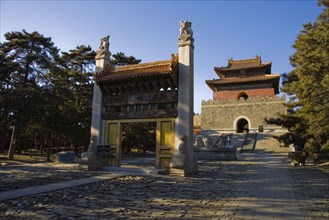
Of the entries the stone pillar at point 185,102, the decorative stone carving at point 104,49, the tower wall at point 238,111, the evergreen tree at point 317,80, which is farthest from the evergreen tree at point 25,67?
the tower wall at point 238,111

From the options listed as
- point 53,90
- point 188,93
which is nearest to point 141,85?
point 188,93

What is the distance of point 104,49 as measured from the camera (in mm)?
13531

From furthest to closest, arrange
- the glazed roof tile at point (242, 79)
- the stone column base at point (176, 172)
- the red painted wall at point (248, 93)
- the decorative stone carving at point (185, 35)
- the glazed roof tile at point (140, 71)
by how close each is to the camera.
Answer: the red painted wall at point (248, 93), the glazed roof tile at point (242, 79), the decorative stone carving at point (185, 35), the glazed roof tile at point (140, 71), the stone column base at point (176, 172)

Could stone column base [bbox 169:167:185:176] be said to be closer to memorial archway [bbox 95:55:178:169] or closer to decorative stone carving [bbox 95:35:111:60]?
memorial archway [bbox 95:55:178:169]

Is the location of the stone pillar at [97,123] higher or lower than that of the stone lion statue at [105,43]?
lower

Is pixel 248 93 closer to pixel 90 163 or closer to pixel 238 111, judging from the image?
pixel 238 111

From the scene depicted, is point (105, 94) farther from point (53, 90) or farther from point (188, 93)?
point (53, 90)

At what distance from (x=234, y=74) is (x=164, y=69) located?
36.4 meters

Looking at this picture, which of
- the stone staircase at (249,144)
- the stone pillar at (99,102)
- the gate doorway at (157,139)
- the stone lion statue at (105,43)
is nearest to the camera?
the gate doorway at (157,139)

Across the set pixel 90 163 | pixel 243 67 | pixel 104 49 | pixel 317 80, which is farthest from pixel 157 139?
pixel 243 67

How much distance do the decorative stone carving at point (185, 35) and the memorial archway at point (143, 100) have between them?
693 mm

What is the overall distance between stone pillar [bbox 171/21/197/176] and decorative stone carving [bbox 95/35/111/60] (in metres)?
3.96

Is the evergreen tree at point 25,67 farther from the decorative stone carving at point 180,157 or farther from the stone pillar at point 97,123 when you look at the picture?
the decorative stone carving at point 180,157

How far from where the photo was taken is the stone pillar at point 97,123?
1212cm
